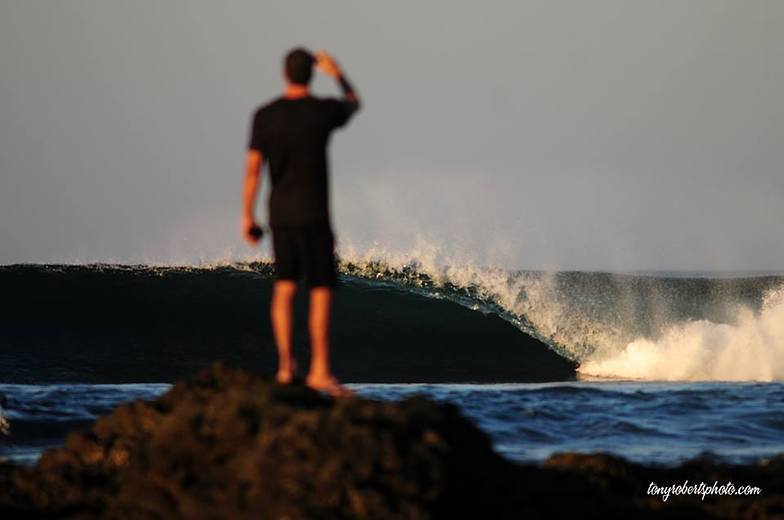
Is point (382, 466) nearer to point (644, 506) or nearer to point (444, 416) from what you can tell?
point (444, 416)

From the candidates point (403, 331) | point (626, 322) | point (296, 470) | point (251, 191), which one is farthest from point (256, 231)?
point (626, 322)

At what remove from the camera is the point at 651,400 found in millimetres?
12258

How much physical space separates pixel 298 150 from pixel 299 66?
449 mm

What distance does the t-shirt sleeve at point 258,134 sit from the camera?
635cm

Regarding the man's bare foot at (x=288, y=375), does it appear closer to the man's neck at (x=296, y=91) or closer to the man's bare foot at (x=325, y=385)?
the man's bare foot at (x=325, y=385)

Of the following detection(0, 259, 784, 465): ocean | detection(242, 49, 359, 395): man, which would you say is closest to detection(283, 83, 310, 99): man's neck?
detection(242, 49, 359, 395): man

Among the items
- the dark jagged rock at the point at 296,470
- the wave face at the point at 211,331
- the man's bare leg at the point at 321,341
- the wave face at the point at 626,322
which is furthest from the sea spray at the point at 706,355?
the man's bare leg at the point at 321,341

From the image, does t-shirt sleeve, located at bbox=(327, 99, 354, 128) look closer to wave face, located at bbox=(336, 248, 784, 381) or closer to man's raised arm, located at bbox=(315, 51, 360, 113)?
man's raised arm, located at bbox=(315, 51, 360, 113)

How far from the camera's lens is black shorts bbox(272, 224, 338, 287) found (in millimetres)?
6371

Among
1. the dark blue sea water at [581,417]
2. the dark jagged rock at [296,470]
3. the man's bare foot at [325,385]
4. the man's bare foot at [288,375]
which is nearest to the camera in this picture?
the dark jagged rock at [296,470]

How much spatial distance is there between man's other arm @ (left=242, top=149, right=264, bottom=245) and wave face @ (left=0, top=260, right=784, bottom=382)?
12720mm

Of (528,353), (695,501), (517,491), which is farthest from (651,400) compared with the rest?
(528,353)

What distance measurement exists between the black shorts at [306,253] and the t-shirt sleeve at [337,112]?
539mm

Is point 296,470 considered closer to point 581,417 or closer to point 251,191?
point 251,191
